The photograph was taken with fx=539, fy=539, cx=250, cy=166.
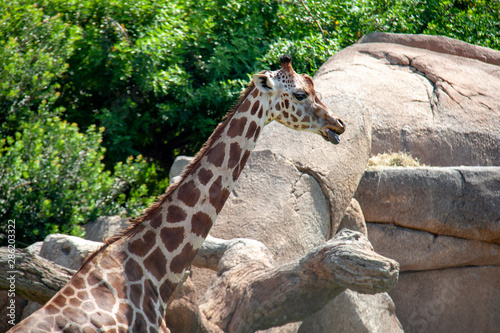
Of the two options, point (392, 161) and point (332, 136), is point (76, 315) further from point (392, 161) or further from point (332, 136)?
point (392, 161)

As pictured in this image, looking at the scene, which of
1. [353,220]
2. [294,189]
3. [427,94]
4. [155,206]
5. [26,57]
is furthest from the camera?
[427,94]

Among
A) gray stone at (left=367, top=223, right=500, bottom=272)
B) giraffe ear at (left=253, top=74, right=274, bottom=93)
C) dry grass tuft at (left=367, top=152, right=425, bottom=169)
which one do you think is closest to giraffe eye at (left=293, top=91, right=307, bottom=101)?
giraffe ear at (left=253, top=74, right=274, bottom=93)

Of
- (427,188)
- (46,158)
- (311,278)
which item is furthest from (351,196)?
(46,158)

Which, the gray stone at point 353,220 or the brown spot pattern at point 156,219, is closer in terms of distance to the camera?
the brown spot pattern at point 156,219

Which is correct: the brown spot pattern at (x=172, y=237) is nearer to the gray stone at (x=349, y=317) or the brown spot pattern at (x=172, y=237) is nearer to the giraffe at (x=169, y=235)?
the giraffe at (x=169, y=235)

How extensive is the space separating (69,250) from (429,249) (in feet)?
13.0

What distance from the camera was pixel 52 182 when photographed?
6387 millimetres

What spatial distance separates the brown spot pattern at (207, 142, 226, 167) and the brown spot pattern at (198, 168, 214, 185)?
0.23 feet

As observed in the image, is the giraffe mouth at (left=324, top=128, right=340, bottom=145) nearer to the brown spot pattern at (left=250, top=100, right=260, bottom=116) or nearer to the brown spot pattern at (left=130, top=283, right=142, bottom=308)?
the brown spot pattern at (left=250, top=100, right=260, bottom=116)

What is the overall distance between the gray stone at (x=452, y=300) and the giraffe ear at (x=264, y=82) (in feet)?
12.4

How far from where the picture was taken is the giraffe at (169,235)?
2973 mm

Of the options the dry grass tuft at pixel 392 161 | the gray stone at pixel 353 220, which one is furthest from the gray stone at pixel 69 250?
the dry grass tuft at pixel 392 161

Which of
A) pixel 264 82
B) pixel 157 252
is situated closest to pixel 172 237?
pixel 157 252

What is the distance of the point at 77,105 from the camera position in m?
8.36
